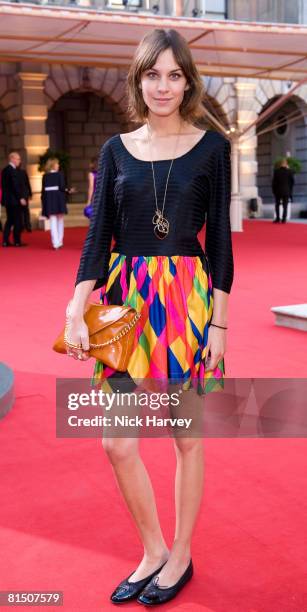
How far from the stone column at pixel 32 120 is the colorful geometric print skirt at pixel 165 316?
18876mm

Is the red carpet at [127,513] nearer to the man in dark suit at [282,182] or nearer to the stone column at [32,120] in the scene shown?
the man in dark suit at [282,182]

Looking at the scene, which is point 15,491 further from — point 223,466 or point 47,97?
point 47,97

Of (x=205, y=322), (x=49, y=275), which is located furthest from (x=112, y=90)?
(x=205, y=322)

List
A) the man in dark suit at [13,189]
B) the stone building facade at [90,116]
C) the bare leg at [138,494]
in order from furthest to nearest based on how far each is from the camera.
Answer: the stone building facade at [90,116]
the man in dark suit at [13,189]
the bare leg at [138,494]

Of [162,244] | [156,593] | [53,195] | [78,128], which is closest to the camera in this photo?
[162,244]

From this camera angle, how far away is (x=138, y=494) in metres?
2.34

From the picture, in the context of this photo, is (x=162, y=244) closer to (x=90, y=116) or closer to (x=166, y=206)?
(x=166, y=206)

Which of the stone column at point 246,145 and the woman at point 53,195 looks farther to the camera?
the stone column at point 246,145

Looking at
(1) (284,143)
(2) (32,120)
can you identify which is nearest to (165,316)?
(2) (32,120)

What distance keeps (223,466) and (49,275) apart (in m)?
7.22

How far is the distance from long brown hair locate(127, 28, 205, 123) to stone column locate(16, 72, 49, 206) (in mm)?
18721

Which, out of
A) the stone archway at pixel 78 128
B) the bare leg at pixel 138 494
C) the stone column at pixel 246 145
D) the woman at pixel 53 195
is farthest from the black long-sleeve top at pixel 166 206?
the stone archway at pixel 78 128

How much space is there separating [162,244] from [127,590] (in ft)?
3.68

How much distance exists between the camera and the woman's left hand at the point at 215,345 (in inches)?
91.7
